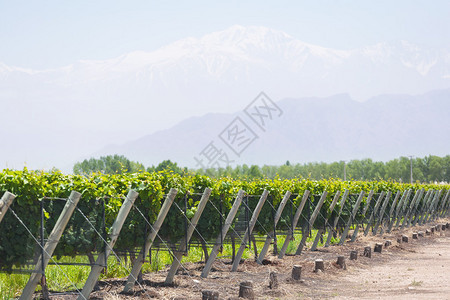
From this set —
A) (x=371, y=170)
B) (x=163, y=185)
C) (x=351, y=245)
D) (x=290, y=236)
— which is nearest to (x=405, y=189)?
(x=351, y=245)

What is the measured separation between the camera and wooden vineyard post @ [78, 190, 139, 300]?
9.13m

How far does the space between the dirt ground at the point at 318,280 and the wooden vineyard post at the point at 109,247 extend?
2.07 ft

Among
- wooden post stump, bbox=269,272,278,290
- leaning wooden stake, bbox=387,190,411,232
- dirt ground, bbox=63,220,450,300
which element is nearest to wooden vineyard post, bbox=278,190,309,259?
dirt ground, bbox=63,220,450,300

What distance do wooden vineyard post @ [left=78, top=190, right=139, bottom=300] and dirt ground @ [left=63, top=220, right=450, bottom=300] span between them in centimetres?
63

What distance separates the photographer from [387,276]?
45.7ft

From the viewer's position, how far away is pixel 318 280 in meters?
12.9

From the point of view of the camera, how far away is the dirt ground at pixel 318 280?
1080cm

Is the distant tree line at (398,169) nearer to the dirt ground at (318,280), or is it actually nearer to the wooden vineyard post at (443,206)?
the wooden vineyard post at (443,206)

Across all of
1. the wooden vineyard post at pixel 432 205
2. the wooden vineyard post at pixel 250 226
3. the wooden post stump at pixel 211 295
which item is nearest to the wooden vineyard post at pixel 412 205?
the wooden vineyard post at pixel 432 205

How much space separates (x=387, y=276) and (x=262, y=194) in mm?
3325

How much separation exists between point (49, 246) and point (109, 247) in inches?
48.7

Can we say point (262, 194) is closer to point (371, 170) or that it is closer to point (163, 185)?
point (163, 185)

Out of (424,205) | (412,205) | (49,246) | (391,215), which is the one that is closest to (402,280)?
(49,246)

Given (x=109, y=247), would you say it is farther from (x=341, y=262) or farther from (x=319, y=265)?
(x=341, y=262)
